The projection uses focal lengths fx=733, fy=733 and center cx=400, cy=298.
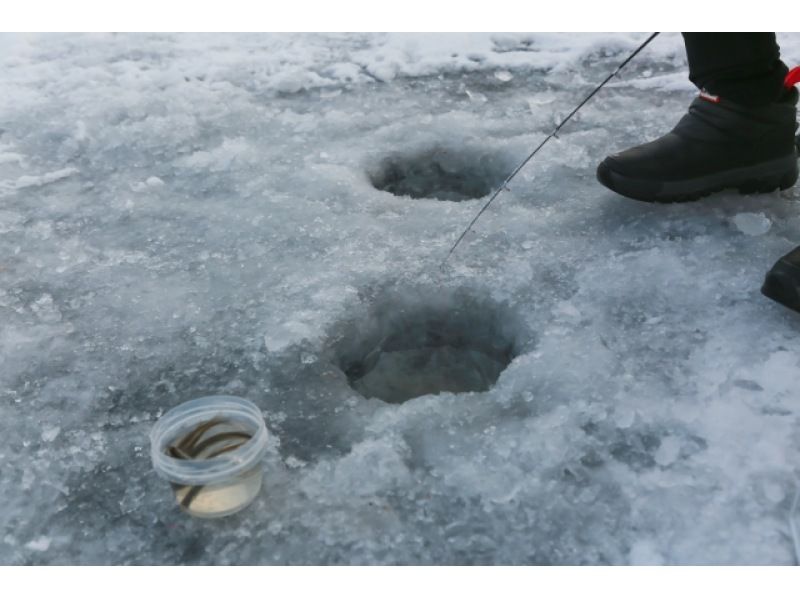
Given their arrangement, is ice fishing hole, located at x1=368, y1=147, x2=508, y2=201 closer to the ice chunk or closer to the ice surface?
the ice surface

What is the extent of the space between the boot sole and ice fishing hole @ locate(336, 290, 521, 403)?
24.5 inches

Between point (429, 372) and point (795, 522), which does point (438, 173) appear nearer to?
point (429, 372)

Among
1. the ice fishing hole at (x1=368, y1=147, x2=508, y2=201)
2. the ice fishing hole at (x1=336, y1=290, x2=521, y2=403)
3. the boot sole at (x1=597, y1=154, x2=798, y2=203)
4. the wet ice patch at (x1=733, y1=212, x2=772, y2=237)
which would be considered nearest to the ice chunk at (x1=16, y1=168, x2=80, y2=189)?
the ice fishing hole at (x1=368, y1=147, x2=508, y2=201)

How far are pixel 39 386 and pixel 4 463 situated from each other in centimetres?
23

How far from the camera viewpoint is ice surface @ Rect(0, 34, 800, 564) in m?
1.31

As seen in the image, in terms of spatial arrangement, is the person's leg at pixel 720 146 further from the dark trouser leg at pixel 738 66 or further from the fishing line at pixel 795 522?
the fishing line at pixel 795 522

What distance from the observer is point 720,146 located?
6.99 feet

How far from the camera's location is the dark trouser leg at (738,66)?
1.98 meters

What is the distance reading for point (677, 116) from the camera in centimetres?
276

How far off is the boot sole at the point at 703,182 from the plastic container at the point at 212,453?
4.30ft

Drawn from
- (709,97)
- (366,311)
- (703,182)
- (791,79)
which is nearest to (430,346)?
(366,311)

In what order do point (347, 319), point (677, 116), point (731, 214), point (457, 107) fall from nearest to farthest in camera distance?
point (347, 319), point (731, 214), point (677, 116), point (457, 107)
